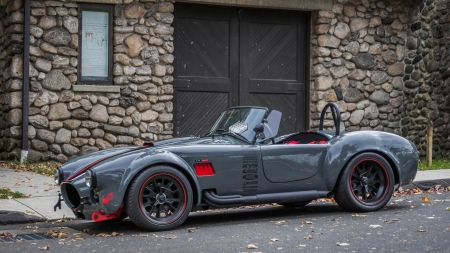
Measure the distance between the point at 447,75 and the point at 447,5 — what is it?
1622 mm

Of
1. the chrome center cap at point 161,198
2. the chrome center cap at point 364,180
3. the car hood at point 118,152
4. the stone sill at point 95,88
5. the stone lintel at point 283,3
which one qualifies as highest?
the stone lintel at point 283,3

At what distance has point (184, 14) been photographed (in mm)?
15031

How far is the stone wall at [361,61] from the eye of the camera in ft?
52.2

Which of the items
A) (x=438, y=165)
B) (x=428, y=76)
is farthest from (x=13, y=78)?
(x=428, y=76)

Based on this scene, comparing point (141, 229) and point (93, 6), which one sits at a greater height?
point (93, 6)

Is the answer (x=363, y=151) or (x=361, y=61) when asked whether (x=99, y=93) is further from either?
(x=363, y=151)

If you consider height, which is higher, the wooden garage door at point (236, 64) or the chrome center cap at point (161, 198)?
the wooden garage door at point (236, 64)

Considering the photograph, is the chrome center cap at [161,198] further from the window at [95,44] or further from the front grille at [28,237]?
the window at [95,44]

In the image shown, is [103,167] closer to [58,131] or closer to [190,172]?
[190,172]

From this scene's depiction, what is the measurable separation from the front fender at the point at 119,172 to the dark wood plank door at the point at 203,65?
7304 mm

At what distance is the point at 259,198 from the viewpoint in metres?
8.23

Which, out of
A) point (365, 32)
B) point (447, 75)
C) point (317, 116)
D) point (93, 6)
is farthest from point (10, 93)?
point (447, 75)

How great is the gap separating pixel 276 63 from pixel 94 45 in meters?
4.04

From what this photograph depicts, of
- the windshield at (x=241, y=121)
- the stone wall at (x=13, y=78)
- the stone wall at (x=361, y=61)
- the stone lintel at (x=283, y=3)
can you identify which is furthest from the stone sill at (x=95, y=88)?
the windshield at (x=241, y=121)
